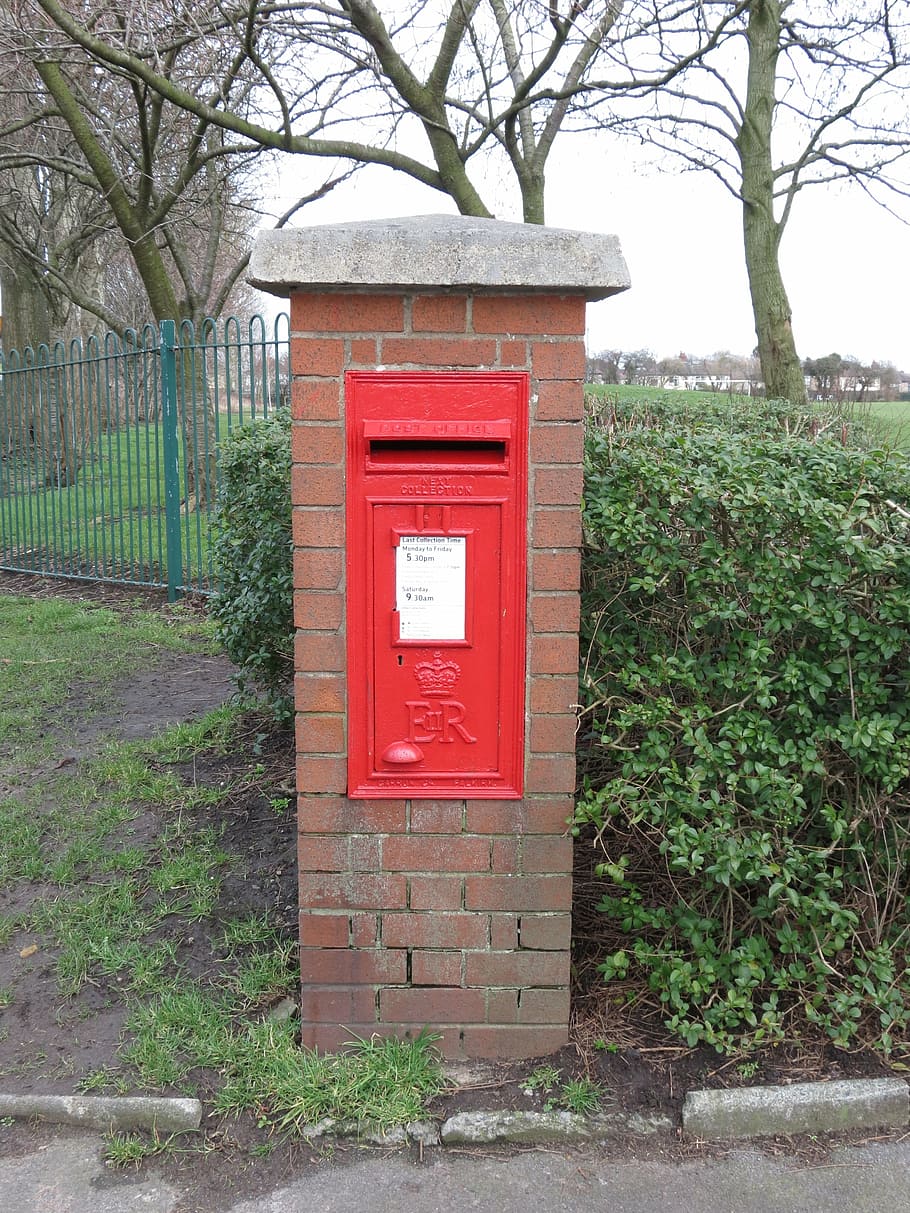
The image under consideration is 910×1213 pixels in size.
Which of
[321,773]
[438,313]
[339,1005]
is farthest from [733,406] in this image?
[339,1005]

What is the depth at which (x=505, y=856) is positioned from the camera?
256cm

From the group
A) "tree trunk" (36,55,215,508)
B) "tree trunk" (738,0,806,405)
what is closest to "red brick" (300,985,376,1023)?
"tree trunk" (36,55,215,508)

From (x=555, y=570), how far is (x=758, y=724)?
25.3 inches

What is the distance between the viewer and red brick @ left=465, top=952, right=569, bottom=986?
2.61 meters

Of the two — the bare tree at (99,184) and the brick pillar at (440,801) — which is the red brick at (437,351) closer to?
the brick pillar at (440,801)

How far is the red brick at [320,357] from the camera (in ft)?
7.68

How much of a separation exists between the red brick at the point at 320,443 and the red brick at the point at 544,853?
1049 millimetres

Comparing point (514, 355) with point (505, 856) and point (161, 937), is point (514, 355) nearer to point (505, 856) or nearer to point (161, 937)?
point (505, 856)

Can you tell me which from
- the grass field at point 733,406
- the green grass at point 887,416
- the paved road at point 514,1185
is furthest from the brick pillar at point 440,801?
the green grass at point 887,416

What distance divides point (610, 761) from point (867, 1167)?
1130mm

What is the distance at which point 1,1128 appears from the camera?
97.0 inches

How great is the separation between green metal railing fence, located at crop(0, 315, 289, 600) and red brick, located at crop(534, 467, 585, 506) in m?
4.46

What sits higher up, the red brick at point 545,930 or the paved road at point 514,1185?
the red brick at point 545,930

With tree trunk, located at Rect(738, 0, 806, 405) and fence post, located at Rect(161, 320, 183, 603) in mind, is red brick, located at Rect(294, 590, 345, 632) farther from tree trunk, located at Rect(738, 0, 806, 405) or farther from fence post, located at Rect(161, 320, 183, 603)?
tree trunk, located at Rect(738, 0, 806, 405)
